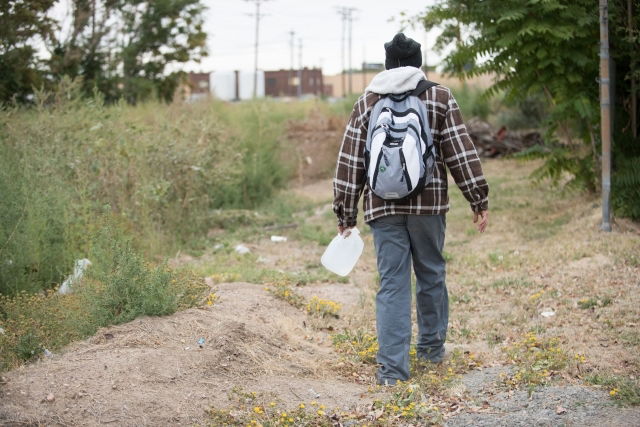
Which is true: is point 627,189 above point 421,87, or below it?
below

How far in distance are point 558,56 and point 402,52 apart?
16.8 feet

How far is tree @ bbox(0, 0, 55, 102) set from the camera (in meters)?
11.6

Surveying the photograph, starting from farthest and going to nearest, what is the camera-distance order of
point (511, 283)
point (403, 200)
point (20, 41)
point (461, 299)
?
point (20, 41)
point (511, 283)
point (461, 299)
point (403, 200)

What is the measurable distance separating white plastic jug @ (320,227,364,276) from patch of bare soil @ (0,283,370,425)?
0.67 m

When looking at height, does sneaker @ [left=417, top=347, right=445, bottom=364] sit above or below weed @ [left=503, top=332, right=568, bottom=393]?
below

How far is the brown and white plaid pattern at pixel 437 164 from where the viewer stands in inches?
203

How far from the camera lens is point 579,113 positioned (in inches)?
389

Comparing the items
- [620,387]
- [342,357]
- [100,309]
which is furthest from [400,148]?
[100,309]

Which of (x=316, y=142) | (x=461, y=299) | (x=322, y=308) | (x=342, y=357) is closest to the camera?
(x=342, y=357)

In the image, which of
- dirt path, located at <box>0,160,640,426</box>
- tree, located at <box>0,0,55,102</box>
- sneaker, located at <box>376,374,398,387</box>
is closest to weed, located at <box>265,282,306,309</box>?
dirt path, located at <box>0,160,640,426</box>

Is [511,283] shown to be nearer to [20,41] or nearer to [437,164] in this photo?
[437,164]

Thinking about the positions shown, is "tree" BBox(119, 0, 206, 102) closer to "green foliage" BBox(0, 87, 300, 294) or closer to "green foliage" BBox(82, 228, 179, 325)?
"green foliage" BBox(0, 87, 300, 294)

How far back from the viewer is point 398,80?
518 centimetres

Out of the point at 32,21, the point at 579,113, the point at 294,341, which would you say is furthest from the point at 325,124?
the point at 294,341
